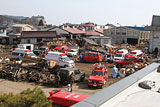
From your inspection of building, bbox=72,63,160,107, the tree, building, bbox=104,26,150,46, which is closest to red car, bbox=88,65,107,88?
building, bbox=72,63,160,107

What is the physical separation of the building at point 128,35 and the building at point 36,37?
51.9 ft

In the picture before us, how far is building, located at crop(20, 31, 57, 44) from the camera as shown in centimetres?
3975

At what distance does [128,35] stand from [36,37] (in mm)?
22336

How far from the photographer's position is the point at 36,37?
133 ft

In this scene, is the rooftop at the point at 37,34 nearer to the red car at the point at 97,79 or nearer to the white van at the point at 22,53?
the white van at the point at 22,53

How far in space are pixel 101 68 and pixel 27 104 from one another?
11300 mm

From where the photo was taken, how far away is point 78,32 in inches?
1993

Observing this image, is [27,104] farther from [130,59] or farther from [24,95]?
[130,59]

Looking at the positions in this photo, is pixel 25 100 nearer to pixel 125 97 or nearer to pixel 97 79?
pixel 125 97

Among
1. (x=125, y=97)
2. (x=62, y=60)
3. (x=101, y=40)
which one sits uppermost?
(x=101, y=40)

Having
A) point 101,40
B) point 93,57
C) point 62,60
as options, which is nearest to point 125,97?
point 62,60

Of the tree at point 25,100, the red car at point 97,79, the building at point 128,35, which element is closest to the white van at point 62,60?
the red car at point 97,79

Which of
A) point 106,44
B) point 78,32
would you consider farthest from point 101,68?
point 78,32

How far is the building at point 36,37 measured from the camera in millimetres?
39750
